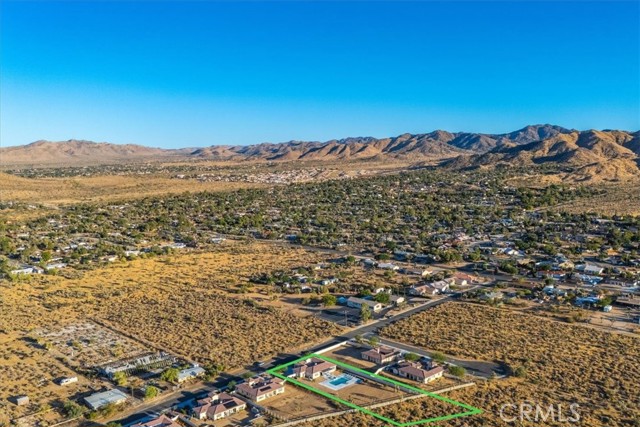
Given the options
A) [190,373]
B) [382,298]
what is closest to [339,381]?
[190,373]

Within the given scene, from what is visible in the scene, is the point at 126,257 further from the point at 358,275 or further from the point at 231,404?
the point at 231,404

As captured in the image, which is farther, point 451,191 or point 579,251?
point 451,191

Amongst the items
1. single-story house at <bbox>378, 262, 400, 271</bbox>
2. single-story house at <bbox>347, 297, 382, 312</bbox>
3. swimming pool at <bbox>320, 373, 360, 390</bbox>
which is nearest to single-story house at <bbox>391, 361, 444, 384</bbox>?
swimming pool at <bbox>320, 373, 360, 390</bbox>

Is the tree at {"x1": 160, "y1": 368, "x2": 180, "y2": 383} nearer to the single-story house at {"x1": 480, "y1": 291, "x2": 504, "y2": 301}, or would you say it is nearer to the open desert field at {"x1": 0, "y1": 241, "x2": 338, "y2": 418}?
the open desert field at {"x1": 0, "y1": 241, "x2": 338, "y2": 418}

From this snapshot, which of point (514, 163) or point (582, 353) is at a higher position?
point (514, 163)

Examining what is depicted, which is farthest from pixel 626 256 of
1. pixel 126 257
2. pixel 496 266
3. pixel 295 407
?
pixel 126 257

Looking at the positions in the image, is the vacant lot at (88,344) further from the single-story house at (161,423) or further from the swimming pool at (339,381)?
the swimming pool at (339,381)
